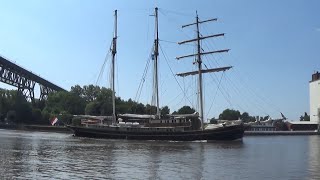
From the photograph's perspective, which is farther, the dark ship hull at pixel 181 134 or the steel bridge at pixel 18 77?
the steel bridge at pixel 18 77

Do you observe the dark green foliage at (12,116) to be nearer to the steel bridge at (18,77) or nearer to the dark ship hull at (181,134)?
the steel bridge at (18,77)

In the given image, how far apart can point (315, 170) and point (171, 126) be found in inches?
2304

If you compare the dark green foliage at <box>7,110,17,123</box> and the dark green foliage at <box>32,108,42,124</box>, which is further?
the dark green foliage at <box>32,108,42,124</box>

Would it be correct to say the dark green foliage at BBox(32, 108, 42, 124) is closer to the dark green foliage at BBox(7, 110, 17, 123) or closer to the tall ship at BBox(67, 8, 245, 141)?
the dark green foliage at BBox(7, 110, 17, 123)

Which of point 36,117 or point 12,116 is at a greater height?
point 12,116

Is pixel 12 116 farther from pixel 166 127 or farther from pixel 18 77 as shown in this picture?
pixel 166 127

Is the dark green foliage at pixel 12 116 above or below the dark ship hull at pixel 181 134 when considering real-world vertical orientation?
above

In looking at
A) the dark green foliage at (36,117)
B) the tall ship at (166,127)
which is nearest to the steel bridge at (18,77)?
the dark green foliage at (36,117)

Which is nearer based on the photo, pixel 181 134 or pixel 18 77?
pixel 181 134

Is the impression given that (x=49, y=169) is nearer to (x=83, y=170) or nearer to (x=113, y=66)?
(x=83, y=170)

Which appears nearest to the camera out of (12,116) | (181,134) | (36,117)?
(181,134)

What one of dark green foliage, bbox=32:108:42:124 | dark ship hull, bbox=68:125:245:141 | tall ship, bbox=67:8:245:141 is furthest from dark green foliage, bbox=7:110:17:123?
dark ship hull, bbox=68:125:245:141

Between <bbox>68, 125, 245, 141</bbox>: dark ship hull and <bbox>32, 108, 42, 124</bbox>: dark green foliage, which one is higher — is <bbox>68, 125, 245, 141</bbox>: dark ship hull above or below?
below

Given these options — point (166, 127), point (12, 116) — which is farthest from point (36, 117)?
point (166, 127)
